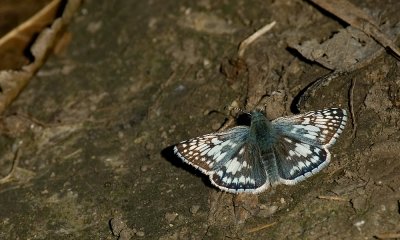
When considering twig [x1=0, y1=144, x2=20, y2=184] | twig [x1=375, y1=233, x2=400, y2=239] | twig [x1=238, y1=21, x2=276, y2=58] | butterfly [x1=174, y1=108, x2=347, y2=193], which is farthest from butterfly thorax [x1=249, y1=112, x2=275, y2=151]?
twig [x1=0, y1=144, x2=20, y2=184]

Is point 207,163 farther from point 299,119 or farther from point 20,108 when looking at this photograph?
point 20,108

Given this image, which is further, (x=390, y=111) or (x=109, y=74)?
(x=109, y=74)

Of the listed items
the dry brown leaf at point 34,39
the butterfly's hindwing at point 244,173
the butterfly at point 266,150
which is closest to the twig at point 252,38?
the butterfly at point 266,150

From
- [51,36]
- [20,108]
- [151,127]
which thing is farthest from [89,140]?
[51,36]

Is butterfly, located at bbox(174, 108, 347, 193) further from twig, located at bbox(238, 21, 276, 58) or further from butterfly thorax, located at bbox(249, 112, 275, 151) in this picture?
twig, located at bbox(238, 21, 276, 58)

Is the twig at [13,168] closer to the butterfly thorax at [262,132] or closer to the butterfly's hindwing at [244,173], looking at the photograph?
the butterfly's hindwing at [244,173]

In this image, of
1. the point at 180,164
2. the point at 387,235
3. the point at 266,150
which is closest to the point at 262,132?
the point at 266,150

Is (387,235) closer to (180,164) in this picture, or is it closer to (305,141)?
(305,141)
